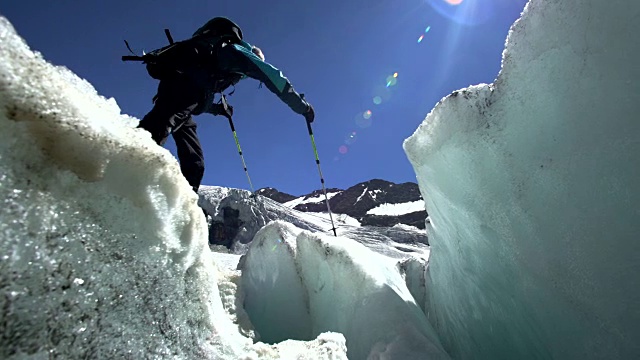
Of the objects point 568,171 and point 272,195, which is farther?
point 272,195

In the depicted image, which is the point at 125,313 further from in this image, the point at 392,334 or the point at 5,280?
the point at 392,334

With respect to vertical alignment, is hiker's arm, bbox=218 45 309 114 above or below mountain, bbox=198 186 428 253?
below

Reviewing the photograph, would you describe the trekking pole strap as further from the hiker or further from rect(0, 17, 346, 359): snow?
rect(0, 17, 346, 359): snow

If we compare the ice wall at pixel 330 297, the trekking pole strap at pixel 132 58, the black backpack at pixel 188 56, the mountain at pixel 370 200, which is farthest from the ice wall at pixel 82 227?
the mountain at pixel 370 200

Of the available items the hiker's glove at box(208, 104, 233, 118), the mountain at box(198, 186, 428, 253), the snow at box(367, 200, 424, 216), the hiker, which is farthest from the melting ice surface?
the snow at box(367, 200, 424, 216)

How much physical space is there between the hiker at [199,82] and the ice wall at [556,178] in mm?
2216

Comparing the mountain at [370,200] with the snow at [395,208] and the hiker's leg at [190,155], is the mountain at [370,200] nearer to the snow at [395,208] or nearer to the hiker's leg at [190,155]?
the snow at [395,208]

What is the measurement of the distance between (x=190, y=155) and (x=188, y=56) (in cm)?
101

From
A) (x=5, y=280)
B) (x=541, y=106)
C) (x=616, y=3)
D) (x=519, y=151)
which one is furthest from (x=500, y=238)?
(x=5, y=280)

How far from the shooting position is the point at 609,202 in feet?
5.58

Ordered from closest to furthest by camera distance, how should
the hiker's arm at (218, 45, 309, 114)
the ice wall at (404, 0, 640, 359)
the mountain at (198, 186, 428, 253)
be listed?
the ice wall at (404, 0, 640, 359) → the hiker's arm at (218, 45, 309, 114) → the mountain at (198, 186, 428, 253)

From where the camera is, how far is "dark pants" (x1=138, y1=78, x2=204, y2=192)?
330 centimetres

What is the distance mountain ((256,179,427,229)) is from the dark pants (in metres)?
37.2

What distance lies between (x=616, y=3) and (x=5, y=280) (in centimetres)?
223
